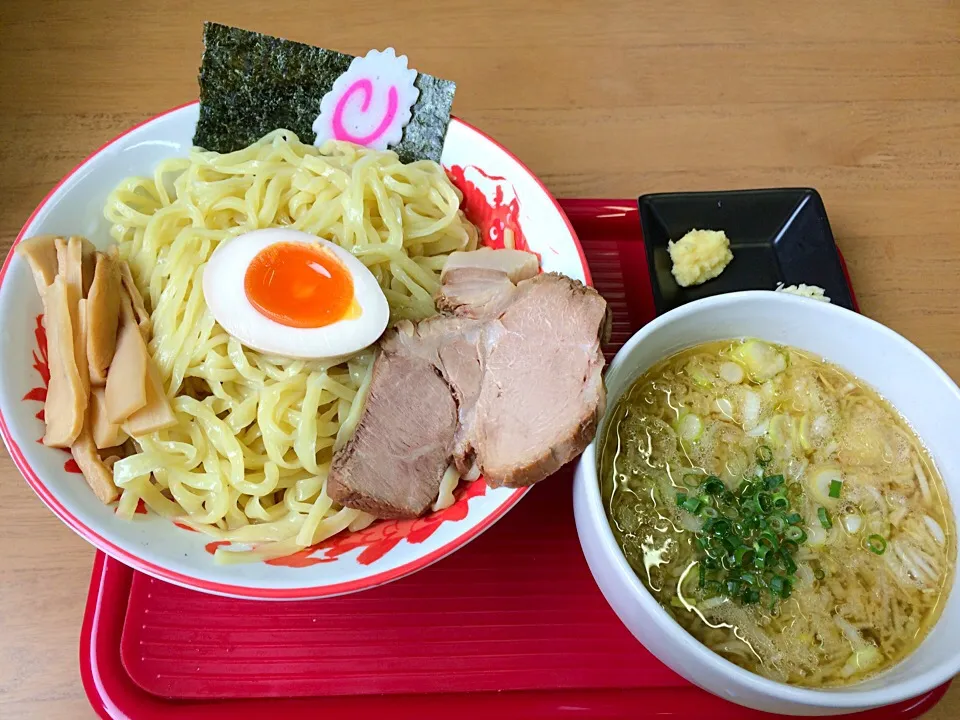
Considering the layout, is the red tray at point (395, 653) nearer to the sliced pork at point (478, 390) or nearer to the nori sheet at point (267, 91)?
the sliced pork at point (478, 390)

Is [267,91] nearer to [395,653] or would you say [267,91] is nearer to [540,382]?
[540,382]

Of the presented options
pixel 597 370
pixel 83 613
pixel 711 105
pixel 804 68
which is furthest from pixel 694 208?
pixel 83 613

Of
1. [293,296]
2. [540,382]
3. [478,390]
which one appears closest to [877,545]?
[540,382]

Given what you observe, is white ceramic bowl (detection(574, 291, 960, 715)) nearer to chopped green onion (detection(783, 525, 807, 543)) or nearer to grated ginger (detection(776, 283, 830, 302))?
chopped green onion (detection(783, 525, 807, 543))

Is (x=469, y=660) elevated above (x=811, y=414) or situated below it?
below

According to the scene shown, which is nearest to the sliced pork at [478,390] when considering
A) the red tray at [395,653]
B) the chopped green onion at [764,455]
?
the red tray at [395,653]

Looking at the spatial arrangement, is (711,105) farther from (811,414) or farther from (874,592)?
(874,592)
